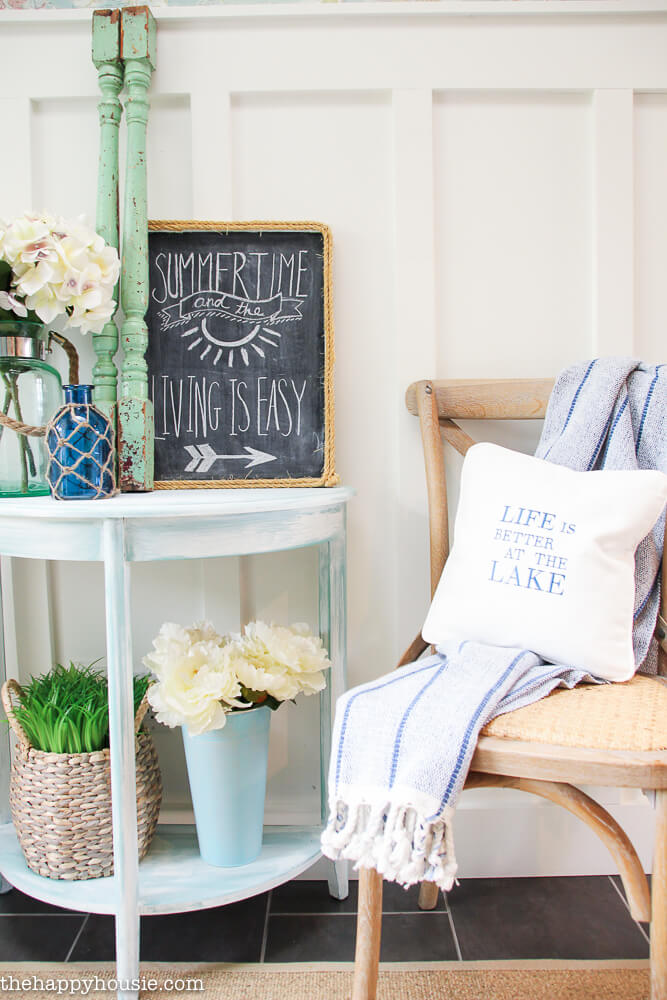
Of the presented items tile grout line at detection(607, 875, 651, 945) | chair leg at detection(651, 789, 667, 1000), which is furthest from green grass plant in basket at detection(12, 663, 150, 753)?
tile grout line at detection(607, 875, 651, 945)

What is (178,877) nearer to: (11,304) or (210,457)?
(210,457)

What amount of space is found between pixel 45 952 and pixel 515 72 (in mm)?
1787

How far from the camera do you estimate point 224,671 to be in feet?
3.58

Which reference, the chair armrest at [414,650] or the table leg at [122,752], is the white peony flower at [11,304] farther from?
the chair armrest at [414,650]

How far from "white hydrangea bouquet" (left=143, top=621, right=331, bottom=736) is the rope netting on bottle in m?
0.28

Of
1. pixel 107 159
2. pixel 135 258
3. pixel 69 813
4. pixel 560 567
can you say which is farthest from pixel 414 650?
pixel 107 159

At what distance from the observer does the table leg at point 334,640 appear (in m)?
1.23

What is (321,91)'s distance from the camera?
1352mm

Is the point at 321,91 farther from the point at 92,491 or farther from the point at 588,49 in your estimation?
the point at 92,491

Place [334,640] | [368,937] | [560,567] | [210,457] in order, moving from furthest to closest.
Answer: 1. [210,457]
2. [334,640]
3. [560,567]
4. [368,937]

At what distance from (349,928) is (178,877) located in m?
0.32

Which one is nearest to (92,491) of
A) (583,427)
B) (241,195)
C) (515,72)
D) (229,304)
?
(229,304)

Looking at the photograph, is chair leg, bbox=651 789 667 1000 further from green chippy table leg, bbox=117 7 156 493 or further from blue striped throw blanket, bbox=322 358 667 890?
green chippy table leg, bbox=117 7 156 493

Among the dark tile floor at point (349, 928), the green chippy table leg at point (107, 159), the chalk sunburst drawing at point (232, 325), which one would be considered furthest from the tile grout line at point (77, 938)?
the chalk sunburst drawing at point (232, 325)
